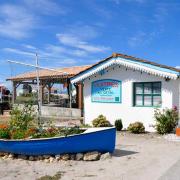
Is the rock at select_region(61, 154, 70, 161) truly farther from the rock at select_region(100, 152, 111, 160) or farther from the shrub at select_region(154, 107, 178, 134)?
the shrub at select_region(154, 107, 178, 134)

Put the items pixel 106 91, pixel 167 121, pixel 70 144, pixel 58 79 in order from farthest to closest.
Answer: pixel 58 79, pixel 106 91, pixel 167 121, pixel 70 144

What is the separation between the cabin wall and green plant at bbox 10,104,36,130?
616 centimetres

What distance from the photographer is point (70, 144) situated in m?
9.34

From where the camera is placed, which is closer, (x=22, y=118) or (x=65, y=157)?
(x=65, y=157)

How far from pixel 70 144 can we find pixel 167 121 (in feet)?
20.9

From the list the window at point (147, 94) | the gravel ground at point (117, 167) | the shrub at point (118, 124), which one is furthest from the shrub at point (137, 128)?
the gravel ground at point (117, 167)

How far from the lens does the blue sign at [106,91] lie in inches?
653

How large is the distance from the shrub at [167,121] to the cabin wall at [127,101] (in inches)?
17.2

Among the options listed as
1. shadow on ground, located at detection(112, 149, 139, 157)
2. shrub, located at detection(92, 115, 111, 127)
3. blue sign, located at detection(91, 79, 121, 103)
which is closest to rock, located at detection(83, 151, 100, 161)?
shadow on ground, located at detection(112, 149, 139, 157)

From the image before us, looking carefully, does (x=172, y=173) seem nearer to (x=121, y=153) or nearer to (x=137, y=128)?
(x=121, y=153)

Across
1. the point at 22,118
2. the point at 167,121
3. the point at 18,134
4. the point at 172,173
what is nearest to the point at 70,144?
the point at 18,134

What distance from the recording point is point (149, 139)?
13.1 m

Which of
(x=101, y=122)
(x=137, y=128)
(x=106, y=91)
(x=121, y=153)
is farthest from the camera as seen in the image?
(x=106, y=91)

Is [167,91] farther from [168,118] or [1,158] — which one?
[1,158]
